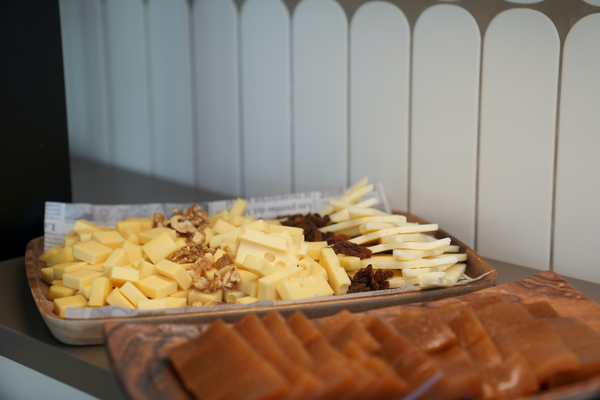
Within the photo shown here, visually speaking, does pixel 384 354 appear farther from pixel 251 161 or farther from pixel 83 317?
pixel 251 161

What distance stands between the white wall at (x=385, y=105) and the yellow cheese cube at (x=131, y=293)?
78cm

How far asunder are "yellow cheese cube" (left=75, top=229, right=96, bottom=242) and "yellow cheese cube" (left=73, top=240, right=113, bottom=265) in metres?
0.06

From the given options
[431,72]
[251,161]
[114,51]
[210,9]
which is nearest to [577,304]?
[431,72]

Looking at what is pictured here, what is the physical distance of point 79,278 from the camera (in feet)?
2.93

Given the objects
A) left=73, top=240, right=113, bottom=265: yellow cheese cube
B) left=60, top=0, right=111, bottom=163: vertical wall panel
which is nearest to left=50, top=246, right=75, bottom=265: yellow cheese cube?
left=73, top=240, right=113, bottom=265: yellow cheese cube

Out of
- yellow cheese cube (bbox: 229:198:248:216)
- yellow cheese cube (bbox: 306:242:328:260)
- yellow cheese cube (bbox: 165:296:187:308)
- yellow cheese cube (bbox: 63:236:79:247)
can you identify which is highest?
yellow cheese cube (bbox: 229:198:248:216)

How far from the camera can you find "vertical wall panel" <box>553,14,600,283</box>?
1.00m

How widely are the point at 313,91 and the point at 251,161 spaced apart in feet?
1.15

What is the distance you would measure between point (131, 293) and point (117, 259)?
110mm

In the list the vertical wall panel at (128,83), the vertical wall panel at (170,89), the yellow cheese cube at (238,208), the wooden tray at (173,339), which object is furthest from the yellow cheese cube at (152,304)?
the vertical wall panel at (128,83)

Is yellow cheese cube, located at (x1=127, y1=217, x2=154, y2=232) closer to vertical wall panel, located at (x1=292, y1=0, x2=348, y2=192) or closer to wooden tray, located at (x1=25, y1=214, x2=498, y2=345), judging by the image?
wooden tray, located at (x1=25, y1=214, x2=498, y2=345)

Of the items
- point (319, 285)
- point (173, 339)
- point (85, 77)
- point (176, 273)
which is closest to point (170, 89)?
point (85, 77)

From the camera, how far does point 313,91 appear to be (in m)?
1.50

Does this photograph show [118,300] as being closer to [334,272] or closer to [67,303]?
[67,303]
